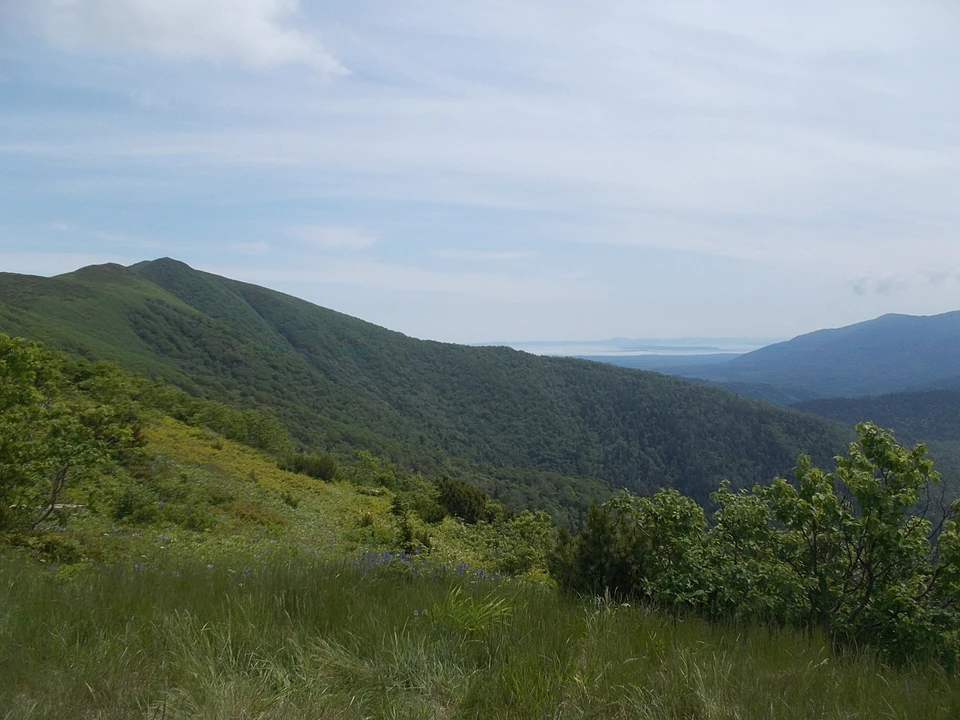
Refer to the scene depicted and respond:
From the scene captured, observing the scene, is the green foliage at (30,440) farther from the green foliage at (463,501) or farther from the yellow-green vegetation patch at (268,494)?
the green foliage at (463,501)

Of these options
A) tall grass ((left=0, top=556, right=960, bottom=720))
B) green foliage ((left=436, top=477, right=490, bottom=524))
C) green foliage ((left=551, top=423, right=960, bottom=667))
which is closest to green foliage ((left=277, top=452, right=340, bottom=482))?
green foliage ((left=436, top=477, right=490, bottom=524))

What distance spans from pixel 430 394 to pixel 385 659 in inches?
5229

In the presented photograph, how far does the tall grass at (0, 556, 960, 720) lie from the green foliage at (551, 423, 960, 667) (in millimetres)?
581

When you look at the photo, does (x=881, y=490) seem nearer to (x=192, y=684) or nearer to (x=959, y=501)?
(x=959, y=501)

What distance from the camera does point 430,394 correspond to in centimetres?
13500

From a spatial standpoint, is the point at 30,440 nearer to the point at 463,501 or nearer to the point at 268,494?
the point at 268,494

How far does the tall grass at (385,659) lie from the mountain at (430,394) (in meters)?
65.1

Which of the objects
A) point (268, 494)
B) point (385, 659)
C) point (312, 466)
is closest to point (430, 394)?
point (312, 466)

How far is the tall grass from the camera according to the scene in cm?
241

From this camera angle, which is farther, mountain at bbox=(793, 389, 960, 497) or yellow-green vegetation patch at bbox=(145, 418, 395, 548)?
mountain at bbox=(793, 389, 960, 497)

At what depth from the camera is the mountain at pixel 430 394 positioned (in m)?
81.8

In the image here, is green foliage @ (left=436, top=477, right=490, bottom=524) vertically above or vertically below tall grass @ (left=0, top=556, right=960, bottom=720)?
below

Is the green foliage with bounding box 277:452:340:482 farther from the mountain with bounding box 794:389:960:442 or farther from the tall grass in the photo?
the mountain with bounding box 794:389:960:442

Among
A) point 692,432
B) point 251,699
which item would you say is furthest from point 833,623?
point 692,432
